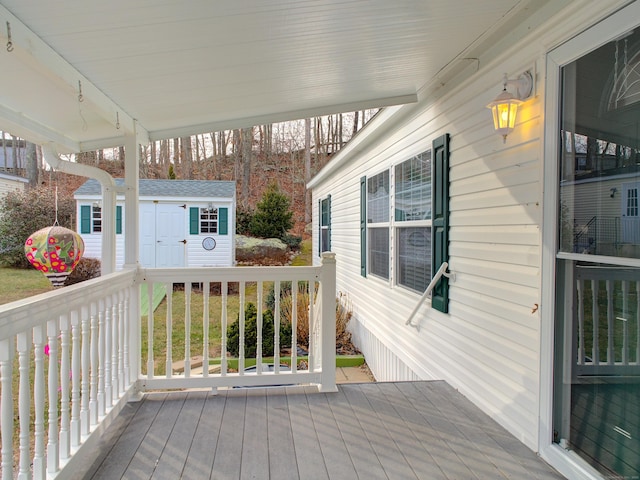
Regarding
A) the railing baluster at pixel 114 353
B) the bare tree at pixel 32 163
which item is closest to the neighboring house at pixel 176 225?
the bare tree at pixel 32 163

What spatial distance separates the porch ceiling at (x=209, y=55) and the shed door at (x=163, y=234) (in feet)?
29.5

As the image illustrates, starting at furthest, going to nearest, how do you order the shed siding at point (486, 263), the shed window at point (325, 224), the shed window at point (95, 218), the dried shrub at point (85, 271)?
the shed window at point (95, 218), the dried shrub at point (85, 271), the shed window at point (325, 224), the shed siding at point (486, 263)

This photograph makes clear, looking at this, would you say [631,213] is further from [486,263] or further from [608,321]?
[486,263]

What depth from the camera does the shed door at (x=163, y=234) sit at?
12.5 m

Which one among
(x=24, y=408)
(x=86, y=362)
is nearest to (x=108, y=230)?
(x=86, y=362)

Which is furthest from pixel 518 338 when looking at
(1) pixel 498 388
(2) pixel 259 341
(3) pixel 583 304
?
(2) pixel 259 341

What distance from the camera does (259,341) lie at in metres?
3.23

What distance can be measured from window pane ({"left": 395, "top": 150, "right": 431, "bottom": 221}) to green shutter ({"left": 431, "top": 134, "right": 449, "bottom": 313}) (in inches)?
9.3

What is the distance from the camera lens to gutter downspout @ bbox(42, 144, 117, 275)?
3.22 metres

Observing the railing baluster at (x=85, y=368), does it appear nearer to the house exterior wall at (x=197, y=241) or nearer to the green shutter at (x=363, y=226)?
the green shutter at (x=363, y=226)

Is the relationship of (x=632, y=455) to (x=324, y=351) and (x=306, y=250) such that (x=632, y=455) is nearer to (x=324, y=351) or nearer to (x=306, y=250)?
(x=324, y=351)

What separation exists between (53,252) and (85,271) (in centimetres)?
851

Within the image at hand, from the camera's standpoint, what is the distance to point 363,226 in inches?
253

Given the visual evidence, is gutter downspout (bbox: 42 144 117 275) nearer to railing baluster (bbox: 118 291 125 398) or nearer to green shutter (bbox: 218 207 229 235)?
railing baluster (bbox: 118 291 125 398)
